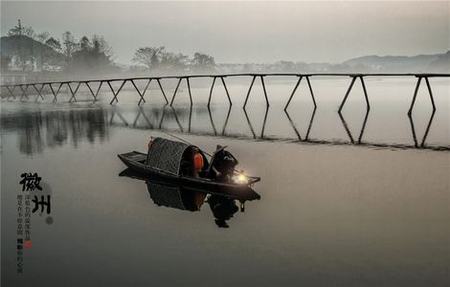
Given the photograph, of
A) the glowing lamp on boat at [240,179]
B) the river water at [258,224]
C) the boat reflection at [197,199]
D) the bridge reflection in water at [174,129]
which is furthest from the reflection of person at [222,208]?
the bridge reflection in water at [174,129]

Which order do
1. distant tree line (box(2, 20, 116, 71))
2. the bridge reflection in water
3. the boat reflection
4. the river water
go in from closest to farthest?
the river water → the boat reflection → the bridge reflection in water → distant tree line (box(2, 20, 116, 71))

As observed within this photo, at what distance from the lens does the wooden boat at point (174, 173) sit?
1458cm

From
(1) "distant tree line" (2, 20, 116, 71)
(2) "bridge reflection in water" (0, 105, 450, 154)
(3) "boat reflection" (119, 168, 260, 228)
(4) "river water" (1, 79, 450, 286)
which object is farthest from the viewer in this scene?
(1) "distant tree line" (2, 20, 116, 71)

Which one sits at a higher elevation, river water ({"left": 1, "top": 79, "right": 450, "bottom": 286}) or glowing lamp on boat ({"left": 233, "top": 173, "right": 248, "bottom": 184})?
glowing lamp on boat ({"left": 233, "top": 173, "right": 248, "bottom": 184})

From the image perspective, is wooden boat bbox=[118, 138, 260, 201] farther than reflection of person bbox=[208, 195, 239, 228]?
Yes

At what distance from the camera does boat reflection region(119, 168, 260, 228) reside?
1371 cm

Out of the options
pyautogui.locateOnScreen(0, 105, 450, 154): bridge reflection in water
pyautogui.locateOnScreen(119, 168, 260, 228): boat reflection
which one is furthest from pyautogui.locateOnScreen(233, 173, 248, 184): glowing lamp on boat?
pyautogui.locateOnScreen(0, 105, 450, 154): bridge reflection in water

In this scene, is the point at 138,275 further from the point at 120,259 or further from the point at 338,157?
the point at 338,157

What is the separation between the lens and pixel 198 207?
47.2 feet

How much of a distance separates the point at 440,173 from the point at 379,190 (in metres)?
3.77

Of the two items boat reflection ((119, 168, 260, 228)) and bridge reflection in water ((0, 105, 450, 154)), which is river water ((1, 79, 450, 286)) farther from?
bridge reflection in water ((0, 105, 450, 154))

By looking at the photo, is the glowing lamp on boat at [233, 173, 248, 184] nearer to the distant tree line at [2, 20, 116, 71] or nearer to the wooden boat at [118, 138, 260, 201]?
the wooden boat at [118, 138, 260, 201]

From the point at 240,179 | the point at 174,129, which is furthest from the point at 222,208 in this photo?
the point at 174,129

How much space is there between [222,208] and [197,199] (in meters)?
1.37
